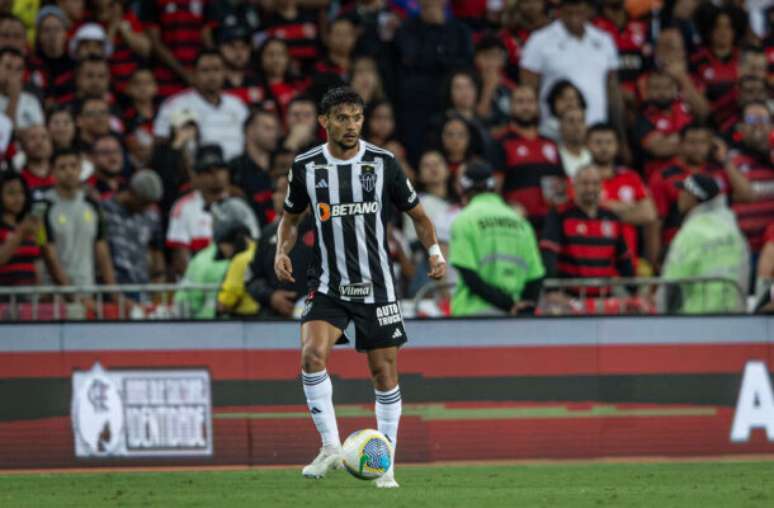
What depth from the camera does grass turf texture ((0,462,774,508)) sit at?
879 centimetres

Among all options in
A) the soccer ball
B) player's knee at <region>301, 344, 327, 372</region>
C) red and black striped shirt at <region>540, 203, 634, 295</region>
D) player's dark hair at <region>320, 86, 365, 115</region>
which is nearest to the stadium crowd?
red and black striped shirt at <region>540, 203, 634, 295</region>

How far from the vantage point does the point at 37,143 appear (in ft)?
48.2

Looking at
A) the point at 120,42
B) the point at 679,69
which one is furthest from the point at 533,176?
the point at 120,42

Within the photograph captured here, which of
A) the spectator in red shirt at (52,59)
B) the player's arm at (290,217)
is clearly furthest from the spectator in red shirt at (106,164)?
the player's arm at (290,217)

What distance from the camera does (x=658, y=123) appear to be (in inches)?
665

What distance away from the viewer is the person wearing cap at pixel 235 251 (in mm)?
12836

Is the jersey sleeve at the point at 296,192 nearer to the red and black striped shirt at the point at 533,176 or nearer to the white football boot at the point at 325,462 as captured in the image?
the white football boot at the point at 325,462

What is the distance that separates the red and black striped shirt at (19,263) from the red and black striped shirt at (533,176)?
4.78 m

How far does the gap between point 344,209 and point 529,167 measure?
240 inches

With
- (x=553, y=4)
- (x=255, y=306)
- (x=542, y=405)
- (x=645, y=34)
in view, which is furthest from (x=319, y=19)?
(x=542, y=405)

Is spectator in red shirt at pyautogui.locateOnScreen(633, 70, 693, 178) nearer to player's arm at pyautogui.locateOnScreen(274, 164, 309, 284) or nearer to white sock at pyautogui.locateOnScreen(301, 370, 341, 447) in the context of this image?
player's arm at pyautogui.locateOnScreen(274, 164, 309, 284)

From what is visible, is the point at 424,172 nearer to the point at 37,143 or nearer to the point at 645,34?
the point at 37,143

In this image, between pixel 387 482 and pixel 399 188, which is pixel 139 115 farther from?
pixel 387 482

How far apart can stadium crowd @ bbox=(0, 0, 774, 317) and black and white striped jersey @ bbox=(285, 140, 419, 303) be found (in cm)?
269
